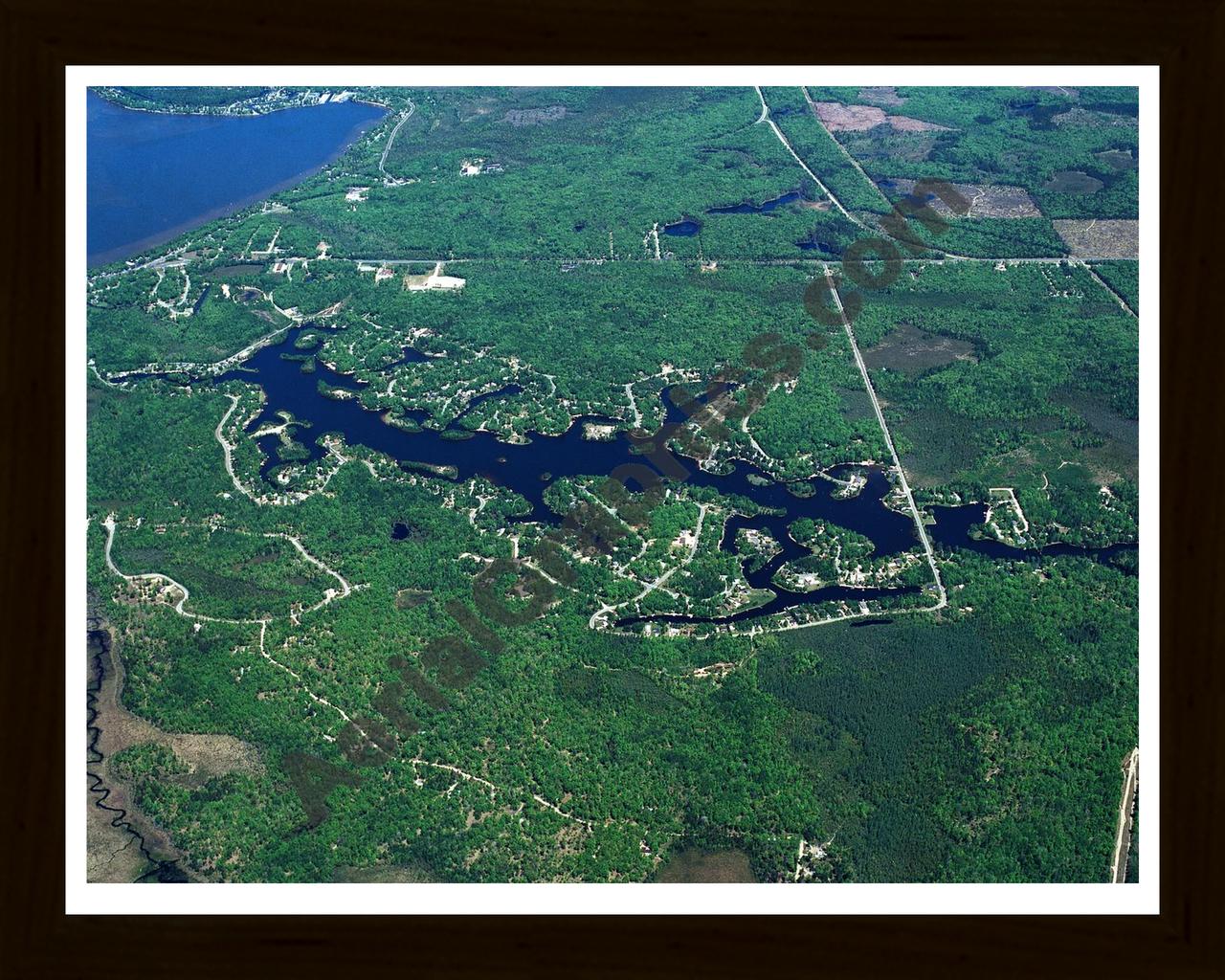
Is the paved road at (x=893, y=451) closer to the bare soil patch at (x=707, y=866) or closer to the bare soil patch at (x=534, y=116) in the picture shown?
the bare soil patch at (x=707, y=866)

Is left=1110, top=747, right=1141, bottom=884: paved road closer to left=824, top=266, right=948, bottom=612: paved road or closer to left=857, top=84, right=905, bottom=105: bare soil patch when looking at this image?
left=824, top=266, right=948, bottom=612: paved road

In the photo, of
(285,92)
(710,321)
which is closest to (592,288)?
(710,321)

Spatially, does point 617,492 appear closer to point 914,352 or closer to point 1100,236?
point 914,352

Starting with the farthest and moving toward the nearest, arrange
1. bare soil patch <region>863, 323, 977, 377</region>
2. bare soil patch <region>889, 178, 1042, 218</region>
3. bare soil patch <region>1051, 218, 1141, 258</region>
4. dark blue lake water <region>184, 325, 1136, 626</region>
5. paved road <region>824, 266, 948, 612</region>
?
bare soil patch <region>889, 178, 1042, 218</region> < bare soil patch <region>1051, 218, 1141, 258</region> < bare soil patch <region>863, 323, 977, 377</region> < dark blue lake water <region>184, 325, 1136, 626</region> < paved road <region>824, 266, 948, 612</region>

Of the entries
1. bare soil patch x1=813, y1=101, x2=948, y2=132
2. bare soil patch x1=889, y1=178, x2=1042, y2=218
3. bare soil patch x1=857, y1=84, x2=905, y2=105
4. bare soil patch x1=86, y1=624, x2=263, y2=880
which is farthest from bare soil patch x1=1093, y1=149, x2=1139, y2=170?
bare soil patch x1=86, y1=624, x2=263, y2=880

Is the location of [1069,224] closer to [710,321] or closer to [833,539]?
[710,321]

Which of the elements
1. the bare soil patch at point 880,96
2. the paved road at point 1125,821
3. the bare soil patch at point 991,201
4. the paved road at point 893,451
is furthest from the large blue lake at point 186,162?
the paved road at point 1125,821
